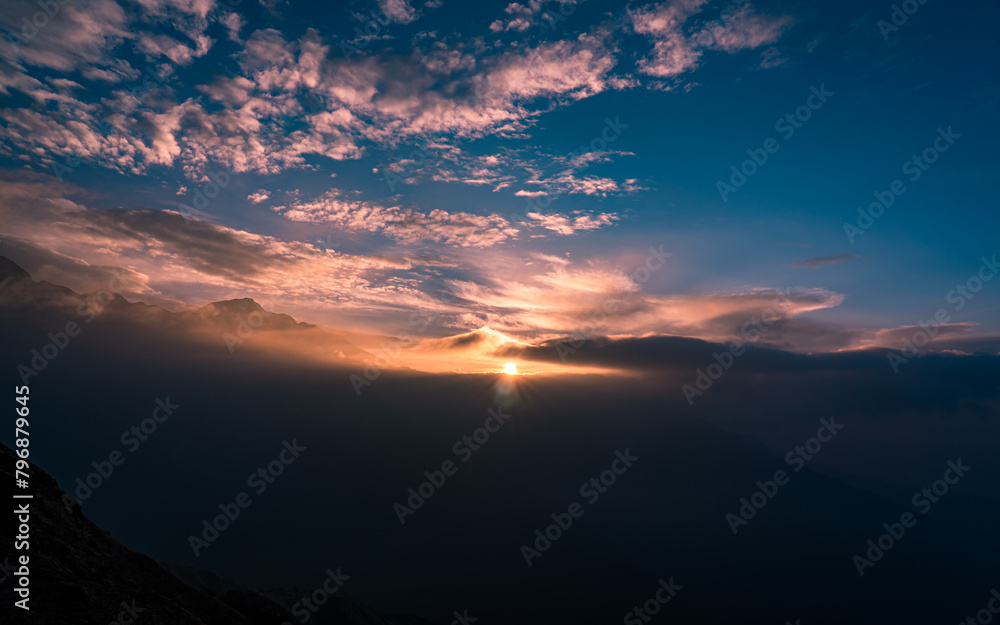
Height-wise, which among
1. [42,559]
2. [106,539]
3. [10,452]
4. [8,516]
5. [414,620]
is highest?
[10,452]

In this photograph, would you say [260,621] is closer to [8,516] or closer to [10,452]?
[8,516]

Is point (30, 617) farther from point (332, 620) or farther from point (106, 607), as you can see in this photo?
point (332, 620)

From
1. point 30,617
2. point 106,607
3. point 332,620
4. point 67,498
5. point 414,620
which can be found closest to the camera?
point 30,617

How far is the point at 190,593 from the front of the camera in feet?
72.9

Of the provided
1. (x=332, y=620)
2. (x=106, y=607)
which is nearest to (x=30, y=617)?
(x=106, y=607)

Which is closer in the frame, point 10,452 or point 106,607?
point 106,607

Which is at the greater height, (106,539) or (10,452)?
(10,452)

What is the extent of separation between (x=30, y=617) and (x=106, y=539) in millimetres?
11682

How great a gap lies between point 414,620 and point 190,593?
198 metres

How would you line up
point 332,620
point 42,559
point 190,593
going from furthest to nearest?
point 332,620
point 190,593
point 42,559

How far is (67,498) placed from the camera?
24.2 meters

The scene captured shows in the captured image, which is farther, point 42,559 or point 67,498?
point 67,498

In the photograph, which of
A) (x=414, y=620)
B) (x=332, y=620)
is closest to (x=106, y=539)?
(x=332, y=620)

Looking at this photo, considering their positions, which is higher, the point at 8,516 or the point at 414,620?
the point at 8,516
